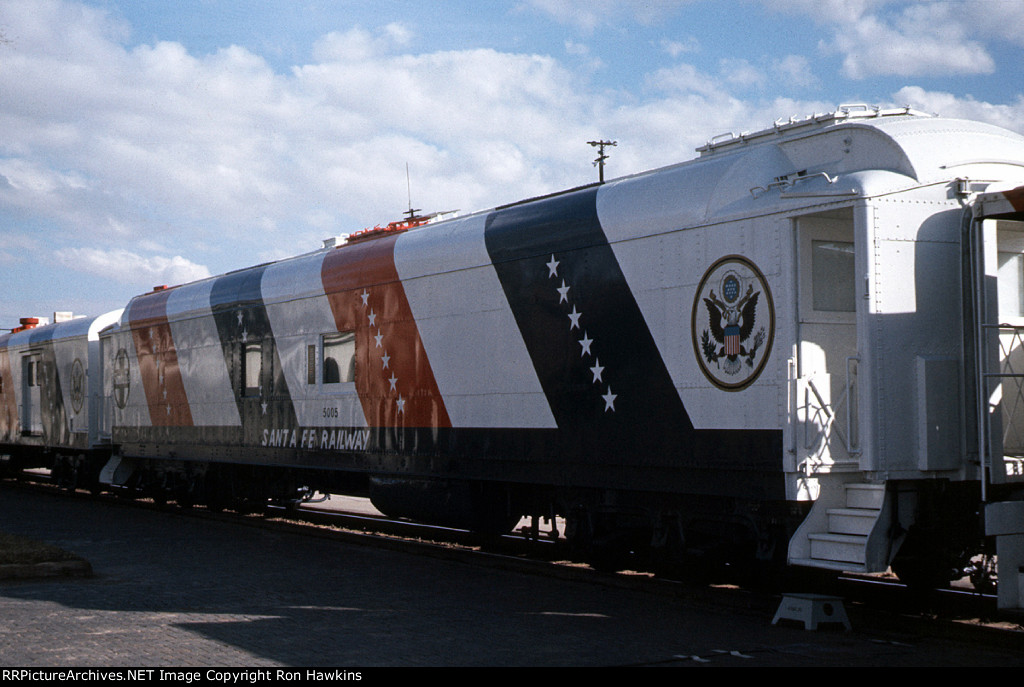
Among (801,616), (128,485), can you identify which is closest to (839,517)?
(801,616)

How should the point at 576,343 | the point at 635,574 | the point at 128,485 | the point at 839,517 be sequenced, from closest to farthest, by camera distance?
the point at 839,517, the point at 576,343, the point at 635,574, the point at 128,485

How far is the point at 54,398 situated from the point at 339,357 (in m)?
11.9

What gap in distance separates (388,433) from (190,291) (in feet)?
20.8

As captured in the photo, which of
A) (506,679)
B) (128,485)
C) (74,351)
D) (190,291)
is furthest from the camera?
(74,351)

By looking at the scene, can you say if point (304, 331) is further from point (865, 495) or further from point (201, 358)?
point (865, 495)

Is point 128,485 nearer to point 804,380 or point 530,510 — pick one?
point 530,510

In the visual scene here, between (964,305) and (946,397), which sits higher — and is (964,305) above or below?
above

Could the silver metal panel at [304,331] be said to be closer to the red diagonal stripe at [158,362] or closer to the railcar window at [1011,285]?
the red diagonal stripe at [158,362]

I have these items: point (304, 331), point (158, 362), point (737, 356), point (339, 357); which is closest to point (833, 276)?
point (737, 356)

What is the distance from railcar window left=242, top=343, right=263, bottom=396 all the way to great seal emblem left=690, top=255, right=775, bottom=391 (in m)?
7.62

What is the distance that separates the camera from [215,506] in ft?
55.6

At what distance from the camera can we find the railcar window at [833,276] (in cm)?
776

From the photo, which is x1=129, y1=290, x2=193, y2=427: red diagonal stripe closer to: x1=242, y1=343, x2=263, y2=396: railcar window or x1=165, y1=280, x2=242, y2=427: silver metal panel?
x1=165, y1=280, x2=242, y2=427: silver metal panel

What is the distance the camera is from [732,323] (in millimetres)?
8008
